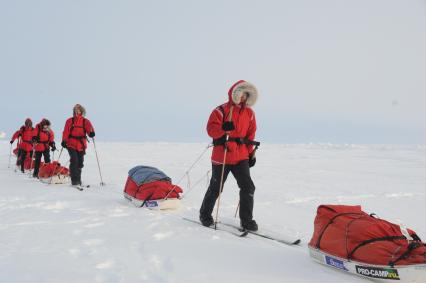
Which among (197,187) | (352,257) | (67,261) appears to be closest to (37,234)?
(67,261)

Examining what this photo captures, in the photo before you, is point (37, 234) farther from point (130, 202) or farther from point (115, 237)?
point (130, 202)

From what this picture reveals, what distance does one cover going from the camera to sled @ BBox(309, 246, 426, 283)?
132 inches

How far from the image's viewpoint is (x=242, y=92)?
221 inches

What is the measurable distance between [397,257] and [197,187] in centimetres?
759

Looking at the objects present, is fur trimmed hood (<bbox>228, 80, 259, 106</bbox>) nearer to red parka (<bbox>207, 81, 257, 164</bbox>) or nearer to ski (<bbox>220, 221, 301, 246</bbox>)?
red parka (<bbox>207, 81, 257, 164</bbox>)

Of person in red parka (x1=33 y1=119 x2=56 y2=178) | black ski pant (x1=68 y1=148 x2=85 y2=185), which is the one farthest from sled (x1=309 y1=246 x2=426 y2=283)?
person in red parka (x1=33 y1=119 x2=56 y2=178)

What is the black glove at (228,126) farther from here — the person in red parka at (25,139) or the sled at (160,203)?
the person in red parka at (25,139)

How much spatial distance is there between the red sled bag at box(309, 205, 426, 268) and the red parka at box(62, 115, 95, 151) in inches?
298

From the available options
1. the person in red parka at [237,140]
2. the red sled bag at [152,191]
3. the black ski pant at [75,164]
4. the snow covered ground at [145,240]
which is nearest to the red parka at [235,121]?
the person in red parka at [237,140]

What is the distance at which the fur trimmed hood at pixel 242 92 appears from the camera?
18.2 feet

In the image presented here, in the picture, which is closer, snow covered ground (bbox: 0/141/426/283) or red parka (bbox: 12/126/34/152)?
snow covered ground (bbox: 0/141/426/283)

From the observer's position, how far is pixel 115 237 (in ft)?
16.1

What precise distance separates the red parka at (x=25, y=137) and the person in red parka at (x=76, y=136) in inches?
220

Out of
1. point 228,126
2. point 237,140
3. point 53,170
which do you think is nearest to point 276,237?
point 237,140
